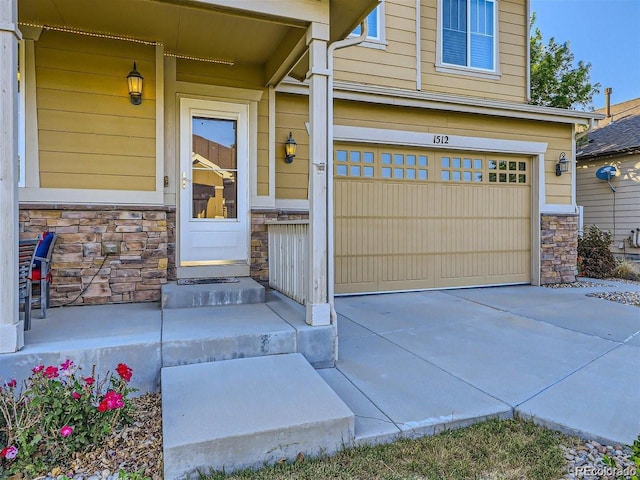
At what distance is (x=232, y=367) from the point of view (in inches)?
111

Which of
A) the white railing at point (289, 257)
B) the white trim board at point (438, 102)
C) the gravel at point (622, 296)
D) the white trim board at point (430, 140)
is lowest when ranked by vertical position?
the gravel at point (622, 296)

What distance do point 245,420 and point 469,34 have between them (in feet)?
22.3

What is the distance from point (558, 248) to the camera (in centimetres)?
710

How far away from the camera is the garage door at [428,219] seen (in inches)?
229

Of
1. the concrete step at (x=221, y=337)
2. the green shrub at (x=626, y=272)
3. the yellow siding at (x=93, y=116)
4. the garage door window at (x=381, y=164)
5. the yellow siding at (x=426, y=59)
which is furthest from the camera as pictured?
the green shrub at (x=626, y=272)

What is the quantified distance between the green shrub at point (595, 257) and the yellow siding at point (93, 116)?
8261 millimetres

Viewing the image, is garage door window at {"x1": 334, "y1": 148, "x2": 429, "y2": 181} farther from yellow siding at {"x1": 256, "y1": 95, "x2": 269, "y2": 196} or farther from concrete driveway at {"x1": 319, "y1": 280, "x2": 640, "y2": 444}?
concrete driveway at {"x1": 319, "y1": 280, "x2": 640, "y2": 444}

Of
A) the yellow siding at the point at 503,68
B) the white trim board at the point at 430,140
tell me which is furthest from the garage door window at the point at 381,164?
the yellow siding at the point at 503,68

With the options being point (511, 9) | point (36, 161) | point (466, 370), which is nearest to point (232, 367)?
point (466, 370)

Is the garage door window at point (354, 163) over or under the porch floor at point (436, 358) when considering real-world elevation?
over

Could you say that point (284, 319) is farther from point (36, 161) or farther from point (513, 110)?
point (513, 110)

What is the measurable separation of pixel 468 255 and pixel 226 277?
3.99 m

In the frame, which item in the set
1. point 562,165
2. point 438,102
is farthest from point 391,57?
point 562,165

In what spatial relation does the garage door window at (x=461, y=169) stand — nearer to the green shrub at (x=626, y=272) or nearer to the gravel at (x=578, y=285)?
the gravel at (x=578, y=285)
